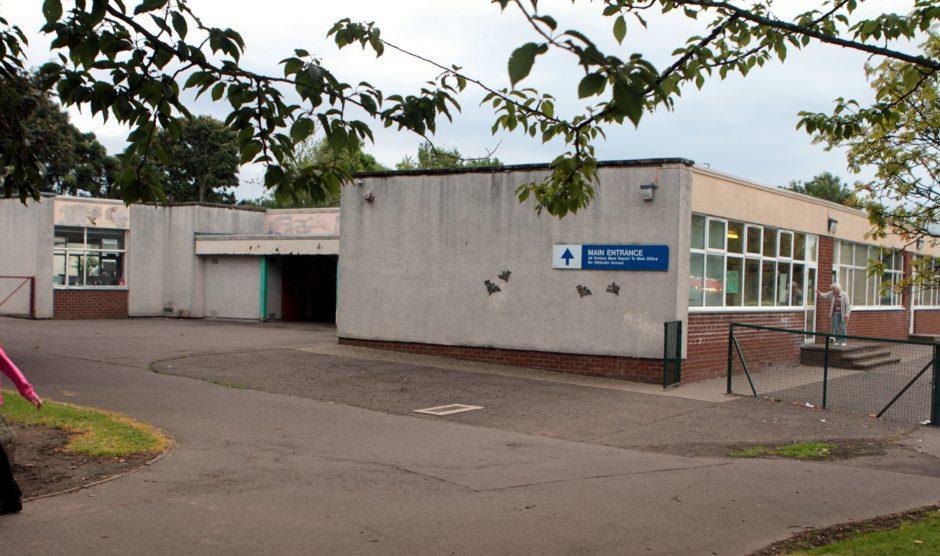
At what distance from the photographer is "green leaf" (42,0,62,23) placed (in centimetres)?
511

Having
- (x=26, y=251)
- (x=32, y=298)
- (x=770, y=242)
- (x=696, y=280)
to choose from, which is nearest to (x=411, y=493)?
(x=696, y=280)

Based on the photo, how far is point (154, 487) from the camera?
7.34 meters

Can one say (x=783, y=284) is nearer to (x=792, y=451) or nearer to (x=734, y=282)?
(x=734, y=282)

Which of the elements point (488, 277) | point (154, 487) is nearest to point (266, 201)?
point (488, 277)

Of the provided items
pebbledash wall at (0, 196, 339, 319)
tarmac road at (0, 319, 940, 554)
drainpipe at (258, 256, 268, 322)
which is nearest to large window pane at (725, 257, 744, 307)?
tarmac road at (0, 319, 940, 554)

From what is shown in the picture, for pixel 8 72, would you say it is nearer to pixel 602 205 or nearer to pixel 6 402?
pixel 6 402

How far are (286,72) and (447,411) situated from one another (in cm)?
780

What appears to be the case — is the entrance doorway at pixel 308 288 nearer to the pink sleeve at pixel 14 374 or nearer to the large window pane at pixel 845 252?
the large window pane at pixel 845 252

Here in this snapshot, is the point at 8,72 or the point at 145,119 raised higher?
the point at 8,72

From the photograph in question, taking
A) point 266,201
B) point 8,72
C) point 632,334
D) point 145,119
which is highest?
point 266,201

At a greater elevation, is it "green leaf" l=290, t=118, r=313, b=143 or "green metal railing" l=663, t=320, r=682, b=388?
"green leaf" l=290, t=118, r=313, b=143

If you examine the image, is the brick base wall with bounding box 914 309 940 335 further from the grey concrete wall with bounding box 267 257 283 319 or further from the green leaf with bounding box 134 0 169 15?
the green leaf with bounding box 134 0 169 15

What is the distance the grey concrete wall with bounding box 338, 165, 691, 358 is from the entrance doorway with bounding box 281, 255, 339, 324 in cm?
1064

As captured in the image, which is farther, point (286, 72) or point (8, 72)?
point (8, 72)
